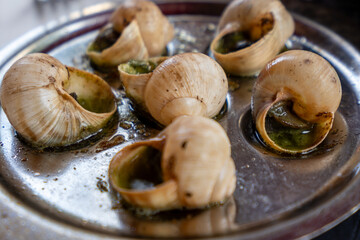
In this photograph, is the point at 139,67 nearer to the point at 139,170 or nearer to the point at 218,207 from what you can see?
the point at 139,170

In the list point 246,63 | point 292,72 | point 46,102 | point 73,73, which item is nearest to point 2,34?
point 73,73

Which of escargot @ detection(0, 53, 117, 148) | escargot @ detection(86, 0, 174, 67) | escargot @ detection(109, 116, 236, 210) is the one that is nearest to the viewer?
escargot @ detection(109, 116, 236, 210)

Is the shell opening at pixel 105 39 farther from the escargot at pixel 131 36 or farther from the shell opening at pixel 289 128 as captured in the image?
the shell opening at pixel 289 128

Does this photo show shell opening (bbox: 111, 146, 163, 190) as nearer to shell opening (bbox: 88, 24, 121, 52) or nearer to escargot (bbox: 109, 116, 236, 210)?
escargot (bbox: 109, 116, 236, 210)

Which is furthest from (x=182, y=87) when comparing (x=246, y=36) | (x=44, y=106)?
(x=246, y=36)

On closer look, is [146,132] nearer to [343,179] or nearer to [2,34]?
[343,179]

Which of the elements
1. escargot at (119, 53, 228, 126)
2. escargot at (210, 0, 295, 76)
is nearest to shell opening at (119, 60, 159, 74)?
escargot at (119, 53, 228, 126)
